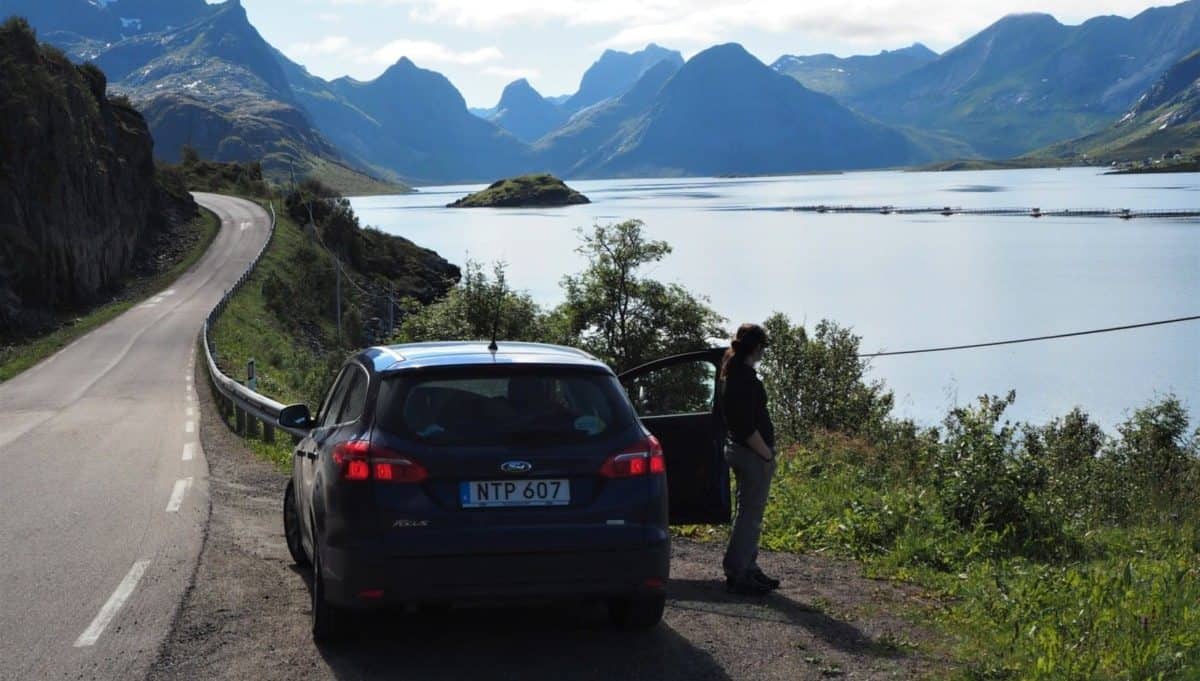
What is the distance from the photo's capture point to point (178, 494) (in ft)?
42.0

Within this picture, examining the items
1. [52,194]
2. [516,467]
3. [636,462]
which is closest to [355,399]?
[516,467]

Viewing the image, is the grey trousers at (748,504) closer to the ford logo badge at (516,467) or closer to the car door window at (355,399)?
the ford logo badge at (516,467)

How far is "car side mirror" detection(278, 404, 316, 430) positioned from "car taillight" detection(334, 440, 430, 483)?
219cm

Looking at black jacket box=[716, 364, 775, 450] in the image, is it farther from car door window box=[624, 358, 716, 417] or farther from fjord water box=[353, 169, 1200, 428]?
car door window box=[624, 358, 716, 417]

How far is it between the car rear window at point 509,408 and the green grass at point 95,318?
106 feet

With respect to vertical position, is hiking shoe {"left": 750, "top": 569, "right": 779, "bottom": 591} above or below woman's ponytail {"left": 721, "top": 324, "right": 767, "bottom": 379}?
below

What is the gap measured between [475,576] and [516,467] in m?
0.60

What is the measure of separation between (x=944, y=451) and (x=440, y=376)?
6.18 m

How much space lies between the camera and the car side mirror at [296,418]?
823 cm

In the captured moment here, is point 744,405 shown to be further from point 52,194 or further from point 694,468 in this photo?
point 52,194

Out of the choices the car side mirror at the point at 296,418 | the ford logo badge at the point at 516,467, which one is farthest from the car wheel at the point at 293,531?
the ford logo badge at the point at 516,467

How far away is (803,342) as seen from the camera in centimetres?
4741

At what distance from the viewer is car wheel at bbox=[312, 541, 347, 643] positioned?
6.51 meters

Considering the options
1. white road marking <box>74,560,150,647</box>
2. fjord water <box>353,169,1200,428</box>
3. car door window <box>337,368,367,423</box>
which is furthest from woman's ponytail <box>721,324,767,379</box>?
fjord water <box>353,169,1200,428</box>
